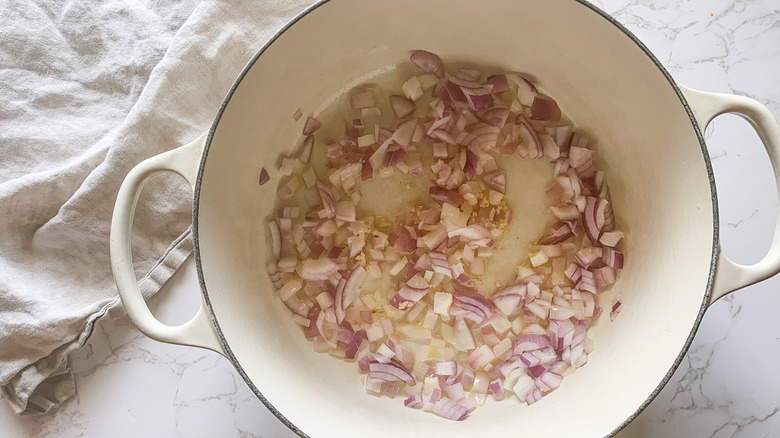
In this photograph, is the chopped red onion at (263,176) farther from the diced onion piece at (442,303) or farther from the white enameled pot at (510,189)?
the diced onion piece at (442,303)

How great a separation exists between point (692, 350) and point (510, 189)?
1.29 feet

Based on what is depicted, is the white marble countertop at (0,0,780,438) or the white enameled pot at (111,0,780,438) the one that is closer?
the white enameled pot at (111,0,780,438)

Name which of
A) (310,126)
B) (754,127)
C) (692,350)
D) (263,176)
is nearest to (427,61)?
(310,126)

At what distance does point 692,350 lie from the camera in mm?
1016

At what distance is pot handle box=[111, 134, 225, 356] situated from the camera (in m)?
0.83

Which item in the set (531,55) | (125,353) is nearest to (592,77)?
(531,55)

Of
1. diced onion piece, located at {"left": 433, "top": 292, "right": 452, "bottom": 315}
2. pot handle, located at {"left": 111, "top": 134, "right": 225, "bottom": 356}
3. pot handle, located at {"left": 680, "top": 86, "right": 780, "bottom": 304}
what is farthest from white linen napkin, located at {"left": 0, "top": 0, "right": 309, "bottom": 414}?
pot handle, located at {"left": 680, "top": 86, "right": 780, "bottom": 304}

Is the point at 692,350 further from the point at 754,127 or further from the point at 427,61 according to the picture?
the point at 427,61

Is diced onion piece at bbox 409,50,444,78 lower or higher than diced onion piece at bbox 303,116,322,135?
higher

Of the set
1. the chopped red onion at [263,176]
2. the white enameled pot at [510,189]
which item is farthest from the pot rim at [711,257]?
the chopped red onion at [263,176]

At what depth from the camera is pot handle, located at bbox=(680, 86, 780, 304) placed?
2.62 feet

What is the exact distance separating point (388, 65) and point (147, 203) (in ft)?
1.56

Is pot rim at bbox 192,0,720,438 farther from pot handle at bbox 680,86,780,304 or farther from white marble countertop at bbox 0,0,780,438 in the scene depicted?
white marble countertop at bbox 0,0,780,438

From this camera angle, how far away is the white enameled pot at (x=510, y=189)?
85 cm
